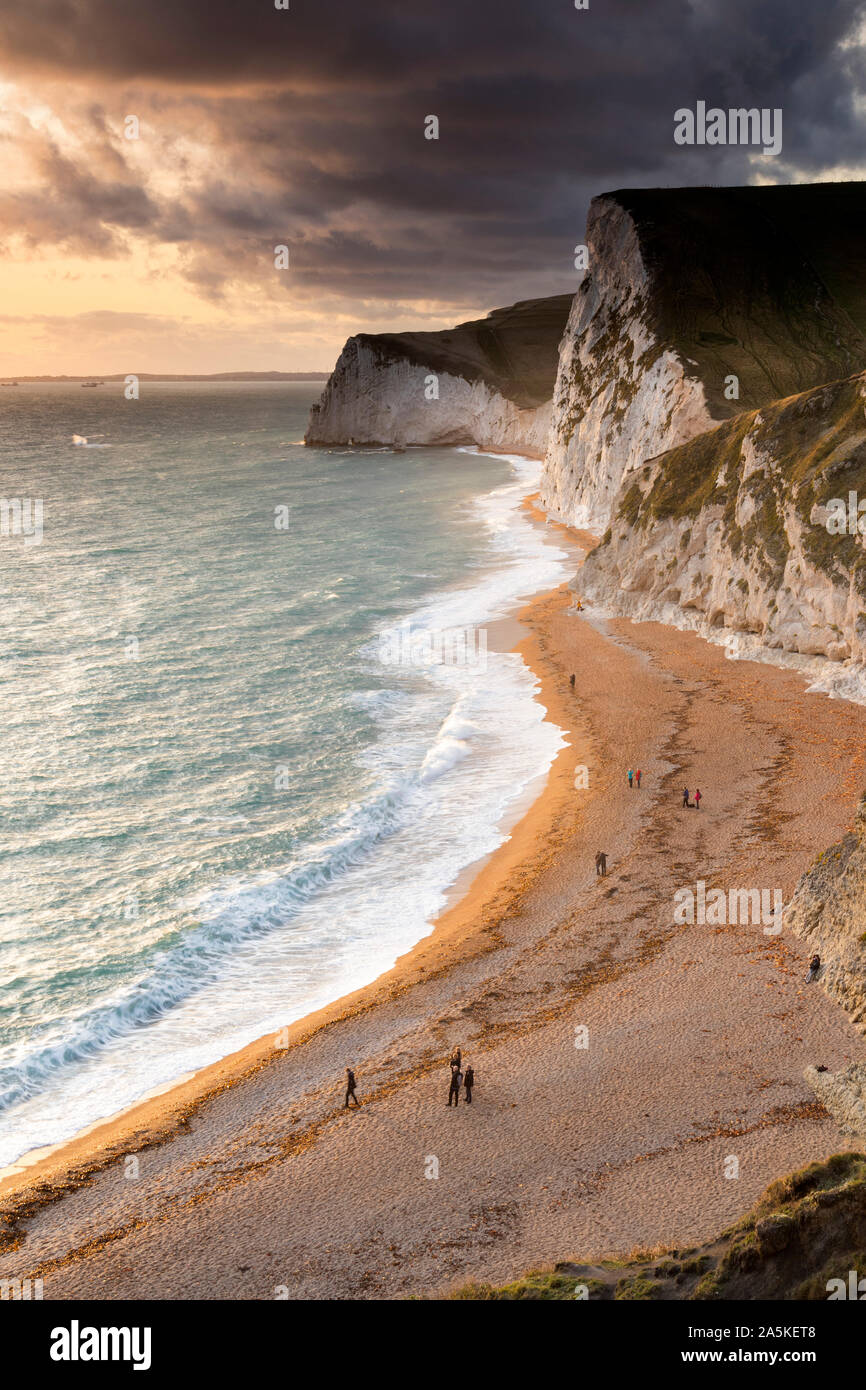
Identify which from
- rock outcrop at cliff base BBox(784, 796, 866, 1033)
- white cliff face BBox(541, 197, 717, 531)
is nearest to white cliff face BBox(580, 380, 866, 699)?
white cliff face BBox(541, 197, 717, 531)

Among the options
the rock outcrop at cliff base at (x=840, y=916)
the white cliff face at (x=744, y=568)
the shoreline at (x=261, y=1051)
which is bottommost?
the shoreline at (x=261, y=1051)

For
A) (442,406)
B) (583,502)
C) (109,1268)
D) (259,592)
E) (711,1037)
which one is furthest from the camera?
(442,406)

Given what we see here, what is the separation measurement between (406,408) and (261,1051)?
17969cm

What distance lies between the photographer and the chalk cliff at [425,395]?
187 m

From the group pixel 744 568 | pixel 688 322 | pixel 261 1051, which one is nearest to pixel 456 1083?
pixel 261 1051

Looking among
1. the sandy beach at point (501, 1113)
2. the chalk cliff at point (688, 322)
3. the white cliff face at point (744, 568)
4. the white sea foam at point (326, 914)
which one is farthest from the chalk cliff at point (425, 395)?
the sandy beach at point (501, 1113)

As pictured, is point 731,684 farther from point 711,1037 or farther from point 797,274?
point 797,274

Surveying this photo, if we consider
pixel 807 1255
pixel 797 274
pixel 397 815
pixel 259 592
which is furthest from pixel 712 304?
pixel 807 1255

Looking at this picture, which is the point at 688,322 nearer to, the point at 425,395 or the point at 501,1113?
the point at 501,1113

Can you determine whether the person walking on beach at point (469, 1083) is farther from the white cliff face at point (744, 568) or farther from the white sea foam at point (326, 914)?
the white cliff face at point (744, 568)

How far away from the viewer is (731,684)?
49.2m

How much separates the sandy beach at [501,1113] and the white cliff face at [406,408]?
15954cm

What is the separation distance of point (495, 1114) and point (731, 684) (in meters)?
32.3

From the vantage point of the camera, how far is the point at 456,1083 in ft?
71.7
